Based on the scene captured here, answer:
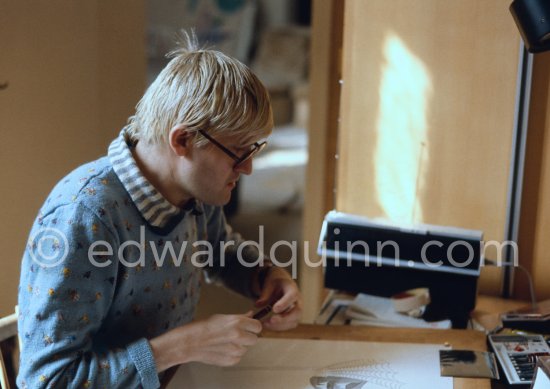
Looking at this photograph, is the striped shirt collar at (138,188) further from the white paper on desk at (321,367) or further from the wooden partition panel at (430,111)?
the wooden partition panel at (430,111)

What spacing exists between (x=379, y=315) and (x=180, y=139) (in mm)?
722

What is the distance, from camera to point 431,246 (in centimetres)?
169

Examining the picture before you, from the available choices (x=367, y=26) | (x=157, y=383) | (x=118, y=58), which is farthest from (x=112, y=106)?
(x=157, y=383)

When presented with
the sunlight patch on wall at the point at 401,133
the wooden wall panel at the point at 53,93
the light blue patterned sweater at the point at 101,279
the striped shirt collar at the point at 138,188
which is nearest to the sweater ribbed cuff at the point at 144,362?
the light blue patterned sweater at the point at 101,279

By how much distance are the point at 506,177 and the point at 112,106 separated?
5.50 ft

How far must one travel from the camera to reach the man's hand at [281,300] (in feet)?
4.88

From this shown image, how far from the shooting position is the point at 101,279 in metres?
1.23

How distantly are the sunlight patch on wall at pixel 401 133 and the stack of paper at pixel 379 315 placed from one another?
248 millimetres

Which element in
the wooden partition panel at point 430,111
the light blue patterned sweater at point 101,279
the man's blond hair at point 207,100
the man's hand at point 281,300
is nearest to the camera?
the light blue patterned sweater at point 101,279

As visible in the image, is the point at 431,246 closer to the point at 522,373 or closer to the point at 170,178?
the point at 522,373

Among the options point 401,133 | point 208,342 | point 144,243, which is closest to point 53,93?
point 401,133

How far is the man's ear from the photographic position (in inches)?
50.3

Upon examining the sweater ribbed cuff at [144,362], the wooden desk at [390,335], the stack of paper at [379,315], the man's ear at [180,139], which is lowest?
the stack of paper at [379,315]

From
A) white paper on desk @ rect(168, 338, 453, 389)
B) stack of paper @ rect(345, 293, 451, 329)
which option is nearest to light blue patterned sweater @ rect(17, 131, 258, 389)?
white paper on desk @ rect(168, 338, 453, 389)
